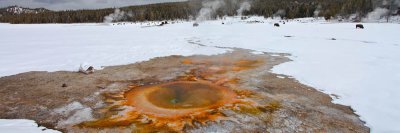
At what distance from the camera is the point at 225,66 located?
14.1 meters

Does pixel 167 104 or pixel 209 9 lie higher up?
pixel 209 9

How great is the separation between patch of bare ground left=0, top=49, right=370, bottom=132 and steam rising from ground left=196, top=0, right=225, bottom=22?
82.3 metres

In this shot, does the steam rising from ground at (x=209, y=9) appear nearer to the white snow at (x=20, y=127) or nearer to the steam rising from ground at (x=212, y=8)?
the steam rising from ground at (x=212, y=8)

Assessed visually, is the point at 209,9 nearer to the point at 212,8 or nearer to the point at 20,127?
the point at 212,8

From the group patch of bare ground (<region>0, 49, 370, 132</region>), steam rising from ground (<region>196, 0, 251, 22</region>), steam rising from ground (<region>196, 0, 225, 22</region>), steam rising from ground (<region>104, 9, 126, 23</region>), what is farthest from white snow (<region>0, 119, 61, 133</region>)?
steam rising from ground (<region>196, 0, 251, 22</region>)

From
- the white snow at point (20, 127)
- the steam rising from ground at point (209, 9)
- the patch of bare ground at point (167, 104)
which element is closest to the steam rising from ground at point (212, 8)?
the steam rising from ground at point (209, 9)

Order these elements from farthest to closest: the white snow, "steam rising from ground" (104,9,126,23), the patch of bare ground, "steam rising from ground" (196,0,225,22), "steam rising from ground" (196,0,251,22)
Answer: "steam rising from ground" (196,0,251,22) < "steam rising from ground" (196,0,225,22) < "steam rising from ground" (104,9,126,23) < the patch of bare ground < the white snow

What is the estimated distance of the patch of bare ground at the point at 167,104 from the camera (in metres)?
7.26

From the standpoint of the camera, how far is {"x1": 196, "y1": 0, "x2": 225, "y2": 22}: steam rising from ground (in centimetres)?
9955

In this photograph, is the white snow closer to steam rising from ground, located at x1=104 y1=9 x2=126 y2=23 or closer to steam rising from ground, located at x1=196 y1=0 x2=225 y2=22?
steam rising from ground, located at x1=104 y1=9 x2=126 y2=23

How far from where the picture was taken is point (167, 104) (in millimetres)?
8664

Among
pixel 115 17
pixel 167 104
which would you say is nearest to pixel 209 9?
pixel 115 17

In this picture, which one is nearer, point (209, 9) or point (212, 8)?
point (209, 9)

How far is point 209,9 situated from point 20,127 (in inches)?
4381
